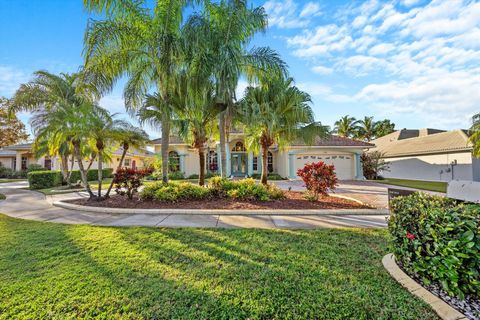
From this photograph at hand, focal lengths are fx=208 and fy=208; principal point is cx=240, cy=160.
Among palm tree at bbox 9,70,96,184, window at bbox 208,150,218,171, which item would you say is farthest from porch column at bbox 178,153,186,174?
palm tree at bbox 9,70,96,184

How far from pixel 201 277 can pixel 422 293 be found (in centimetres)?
307

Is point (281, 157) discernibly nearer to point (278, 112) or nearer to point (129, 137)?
point (278, 112)

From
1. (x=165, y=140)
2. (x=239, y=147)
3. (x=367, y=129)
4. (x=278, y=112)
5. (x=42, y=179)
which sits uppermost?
(x=367, y=129)

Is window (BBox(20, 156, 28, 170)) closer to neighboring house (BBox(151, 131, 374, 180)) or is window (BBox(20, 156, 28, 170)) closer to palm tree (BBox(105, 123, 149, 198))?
neighboring house (BBox(151, 131, 374, 180))

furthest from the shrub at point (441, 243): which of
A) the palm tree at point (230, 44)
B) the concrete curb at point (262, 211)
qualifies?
the palm tree at point (230, 44)

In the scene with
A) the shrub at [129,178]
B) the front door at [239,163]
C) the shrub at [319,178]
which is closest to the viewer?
the shrub at [319,178]

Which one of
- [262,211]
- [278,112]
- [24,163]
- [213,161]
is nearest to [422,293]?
[262,211]

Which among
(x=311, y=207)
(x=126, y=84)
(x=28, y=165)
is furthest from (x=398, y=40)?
(x=28, y=165)

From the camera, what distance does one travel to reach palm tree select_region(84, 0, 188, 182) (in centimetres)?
785

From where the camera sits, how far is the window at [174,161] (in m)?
22.1

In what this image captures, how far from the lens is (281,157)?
2145cm

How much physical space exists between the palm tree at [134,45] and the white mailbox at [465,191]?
29.3ft

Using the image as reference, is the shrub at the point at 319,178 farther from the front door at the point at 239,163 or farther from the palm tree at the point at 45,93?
the front door at the point at 239,163

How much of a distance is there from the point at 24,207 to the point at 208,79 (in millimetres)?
9530
